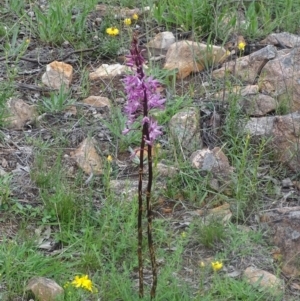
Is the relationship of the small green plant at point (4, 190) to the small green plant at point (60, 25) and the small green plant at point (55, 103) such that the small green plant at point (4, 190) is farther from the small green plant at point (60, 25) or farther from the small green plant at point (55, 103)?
the small green plant at point (60, 25)

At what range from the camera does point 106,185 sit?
3.94 metres

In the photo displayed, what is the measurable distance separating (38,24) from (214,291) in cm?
280

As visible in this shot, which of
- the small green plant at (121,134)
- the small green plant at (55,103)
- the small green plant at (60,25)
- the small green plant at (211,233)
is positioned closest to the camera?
the small green plant at (211,233)

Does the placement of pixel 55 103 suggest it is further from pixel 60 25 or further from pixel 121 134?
pixel 60 25

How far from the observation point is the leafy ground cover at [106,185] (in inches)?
133

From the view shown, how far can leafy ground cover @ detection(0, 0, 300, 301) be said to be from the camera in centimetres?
338

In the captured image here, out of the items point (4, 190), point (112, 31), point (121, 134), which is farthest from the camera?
point (112, 31)

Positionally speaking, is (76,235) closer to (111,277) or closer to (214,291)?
(111,277)

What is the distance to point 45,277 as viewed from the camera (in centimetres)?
333

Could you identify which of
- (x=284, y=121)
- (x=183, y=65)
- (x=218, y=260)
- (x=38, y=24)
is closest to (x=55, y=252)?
(x=218, y=260)

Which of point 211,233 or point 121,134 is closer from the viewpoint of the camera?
point 211,233

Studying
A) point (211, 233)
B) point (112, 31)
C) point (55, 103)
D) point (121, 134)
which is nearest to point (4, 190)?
point (121, 134)

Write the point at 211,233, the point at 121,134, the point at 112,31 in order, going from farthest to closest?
the point at 112,31
the point at 121,134
the point at 211,233

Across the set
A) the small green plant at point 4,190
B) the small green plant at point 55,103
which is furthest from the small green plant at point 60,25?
the small green plant at point 4,190
